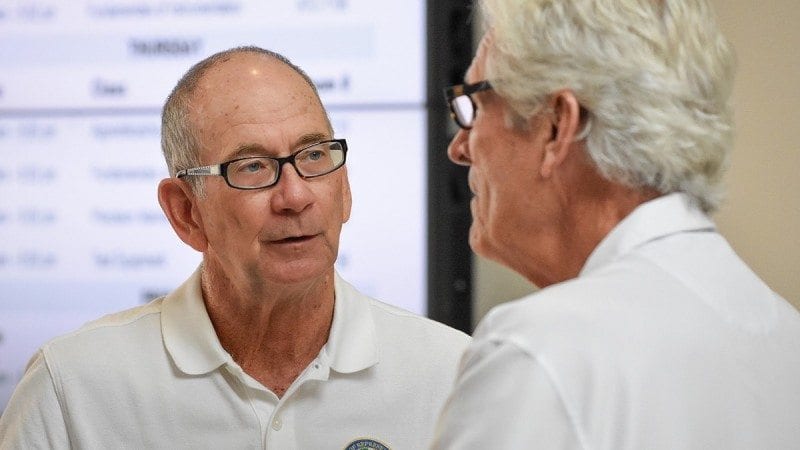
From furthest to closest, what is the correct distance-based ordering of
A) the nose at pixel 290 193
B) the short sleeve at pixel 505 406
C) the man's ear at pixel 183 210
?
the man's ear at pixel 183 210 < the nose at pixel 290 193 < the short sleeve at pixel 505 406

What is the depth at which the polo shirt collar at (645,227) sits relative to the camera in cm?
118

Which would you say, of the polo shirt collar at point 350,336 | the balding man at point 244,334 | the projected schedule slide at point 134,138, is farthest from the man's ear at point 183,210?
the projected schedule slide at point 134,138

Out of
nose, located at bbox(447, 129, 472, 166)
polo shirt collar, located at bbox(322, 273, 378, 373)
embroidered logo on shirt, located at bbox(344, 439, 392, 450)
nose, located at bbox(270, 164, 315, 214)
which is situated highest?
nose, located at bbox(447, 129, 472, 166)

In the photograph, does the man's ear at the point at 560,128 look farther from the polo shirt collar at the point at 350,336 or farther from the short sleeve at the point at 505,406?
the polo shirt collar at the point at 350,336

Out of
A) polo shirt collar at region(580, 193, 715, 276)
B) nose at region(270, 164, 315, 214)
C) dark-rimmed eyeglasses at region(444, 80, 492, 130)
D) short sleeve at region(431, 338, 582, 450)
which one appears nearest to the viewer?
short sleeve at region(431, 338, 582, 450)

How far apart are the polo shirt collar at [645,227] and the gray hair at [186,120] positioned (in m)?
0.63

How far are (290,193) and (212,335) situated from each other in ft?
0.84

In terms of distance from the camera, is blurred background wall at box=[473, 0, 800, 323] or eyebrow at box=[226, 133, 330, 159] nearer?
eyebrow at box=[226, 133, 330, 159]

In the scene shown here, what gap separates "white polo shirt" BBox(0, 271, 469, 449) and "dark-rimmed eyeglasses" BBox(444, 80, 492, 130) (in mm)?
474

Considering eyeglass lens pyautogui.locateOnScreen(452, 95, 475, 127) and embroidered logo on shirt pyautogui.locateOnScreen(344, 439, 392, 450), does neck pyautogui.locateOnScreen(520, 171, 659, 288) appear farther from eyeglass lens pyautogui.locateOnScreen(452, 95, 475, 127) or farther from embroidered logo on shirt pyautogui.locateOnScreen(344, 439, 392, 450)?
embroidered logo on shirt pyautogui.locateOnScreen(344, 439, 392, 450)

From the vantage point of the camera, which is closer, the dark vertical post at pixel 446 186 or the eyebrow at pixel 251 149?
the eyebrow at pixel 251 149

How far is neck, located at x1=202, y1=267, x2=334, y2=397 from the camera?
5.47ft

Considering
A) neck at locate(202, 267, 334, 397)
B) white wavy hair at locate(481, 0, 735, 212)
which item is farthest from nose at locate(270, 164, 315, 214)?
white wavy hair at locate(481, 0, 735, 212)

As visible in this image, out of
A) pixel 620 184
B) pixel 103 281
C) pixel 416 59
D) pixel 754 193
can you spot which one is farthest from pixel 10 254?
pixel 620 184
